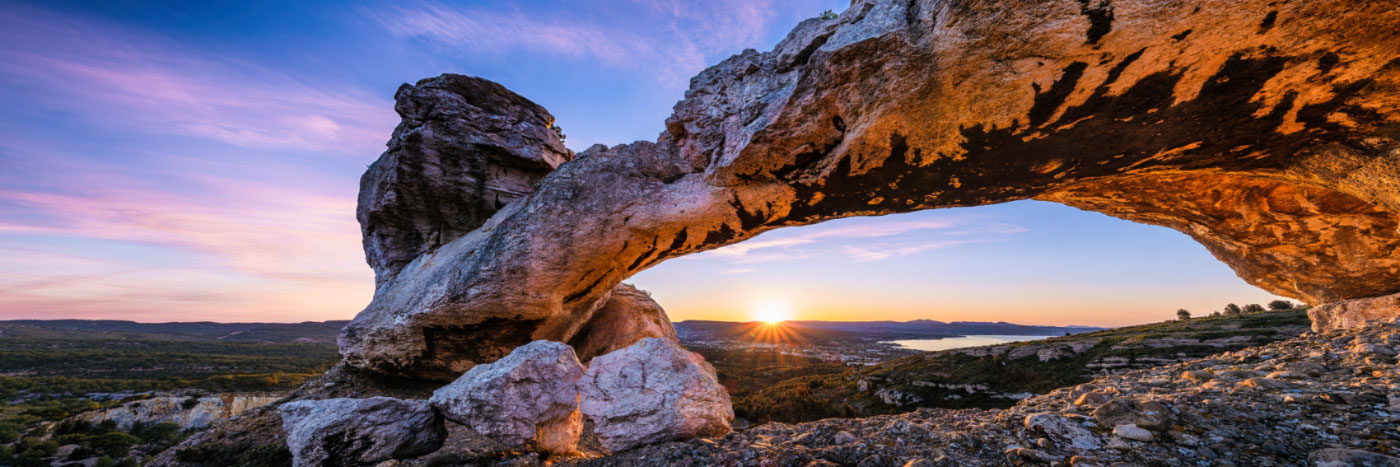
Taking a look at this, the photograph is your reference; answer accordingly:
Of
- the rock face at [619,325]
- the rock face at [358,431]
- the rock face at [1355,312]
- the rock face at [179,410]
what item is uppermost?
the rock face at [1355,312]

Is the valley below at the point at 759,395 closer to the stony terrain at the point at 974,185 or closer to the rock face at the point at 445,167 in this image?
the stony terrain at the point at 974,185

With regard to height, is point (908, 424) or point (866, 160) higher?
point (866, 160)

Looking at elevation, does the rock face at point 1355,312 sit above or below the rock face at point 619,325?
above

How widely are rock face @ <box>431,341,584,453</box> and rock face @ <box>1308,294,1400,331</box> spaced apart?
14.5 m

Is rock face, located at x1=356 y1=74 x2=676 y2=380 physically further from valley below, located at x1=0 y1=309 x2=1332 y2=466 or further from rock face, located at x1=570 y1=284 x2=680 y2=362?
valley below, located at x1=0 y1=309 x2=1332 y2=466

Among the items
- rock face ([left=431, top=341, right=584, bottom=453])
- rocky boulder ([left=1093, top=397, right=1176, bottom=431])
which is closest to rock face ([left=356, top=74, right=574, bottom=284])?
rock face ([left=431, top=341, right=584, bottom=453])

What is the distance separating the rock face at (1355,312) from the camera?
326 inches

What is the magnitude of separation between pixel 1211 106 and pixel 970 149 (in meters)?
2.74

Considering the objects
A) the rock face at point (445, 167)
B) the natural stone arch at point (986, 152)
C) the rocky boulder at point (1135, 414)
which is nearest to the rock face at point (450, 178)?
the rock face at point (445, 167)

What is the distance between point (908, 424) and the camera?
5453mm

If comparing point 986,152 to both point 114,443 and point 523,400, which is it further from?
point 114,443

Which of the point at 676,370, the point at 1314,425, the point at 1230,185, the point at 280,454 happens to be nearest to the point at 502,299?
the point at 280,454

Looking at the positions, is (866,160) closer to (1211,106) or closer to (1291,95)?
(1211,106)

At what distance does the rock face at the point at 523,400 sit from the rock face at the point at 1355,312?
47.4ft
